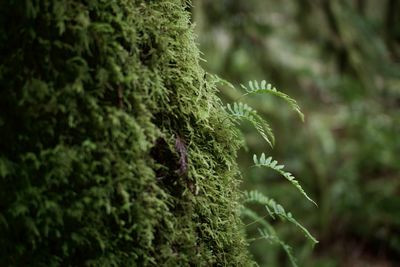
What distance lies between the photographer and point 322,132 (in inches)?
258

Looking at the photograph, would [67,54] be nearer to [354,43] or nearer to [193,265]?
[193,265]

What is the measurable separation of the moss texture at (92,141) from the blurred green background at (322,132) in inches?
140

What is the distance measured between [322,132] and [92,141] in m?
5.78

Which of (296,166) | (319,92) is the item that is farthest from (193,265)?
(319,92)

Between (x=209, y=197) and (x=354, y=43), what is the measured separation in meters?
5.35

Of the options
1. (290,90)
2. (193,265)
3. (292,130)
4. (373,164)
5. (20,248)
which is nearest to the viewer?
(20,248)

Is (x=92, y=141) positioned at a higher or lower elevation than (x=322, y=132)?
lower

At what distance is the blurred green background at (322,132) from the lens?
18.4 feet

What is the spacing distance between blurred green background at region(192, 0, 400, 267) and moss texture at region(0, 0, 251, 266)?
3554mm

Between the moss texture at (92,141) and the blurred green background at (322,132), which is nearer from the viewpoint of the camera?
the moss texture at (92,141)

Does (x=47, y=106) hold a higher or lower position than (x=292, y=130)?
lower

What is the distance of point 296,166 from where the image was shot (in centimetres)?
723

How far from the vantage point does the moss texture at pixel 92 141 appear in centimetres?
113

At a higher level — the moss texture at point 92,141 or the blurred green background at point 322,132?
the blurred green background at point 322,132
